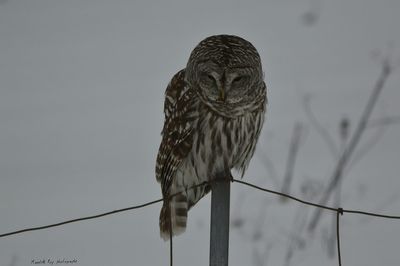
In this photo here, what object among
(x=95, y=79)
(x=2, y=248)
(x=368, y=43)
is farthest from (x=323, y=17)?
(x=2, y=248)

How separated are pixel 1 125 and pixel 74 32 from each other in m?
2.35

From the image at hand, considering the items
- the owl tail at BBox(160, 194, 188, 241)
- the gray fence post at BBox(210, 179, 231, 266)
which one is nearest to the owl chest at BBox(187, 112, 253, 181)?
the owl tail at BBox(160, 194, 188, 241)

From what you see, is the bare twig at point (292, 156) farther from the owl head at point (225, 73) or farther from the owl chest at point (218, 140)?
the owl head at point (225, 73)

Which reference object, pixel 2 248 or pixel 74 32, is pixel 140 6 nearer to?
pixel 74 32

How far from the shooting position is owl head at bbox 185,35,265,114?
4316 mm

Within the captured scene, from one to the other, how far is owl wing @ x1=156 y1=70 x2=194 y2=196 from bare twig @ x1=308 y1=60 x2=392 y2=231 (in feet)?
3.62

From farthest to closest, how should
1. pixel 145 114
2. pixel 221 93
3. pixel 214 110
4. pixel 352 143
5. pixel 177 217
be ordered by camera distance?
pixel 145 114 < pixel 352 143 < pixel 177 217 < pixel 214 110 < pixel 221 93

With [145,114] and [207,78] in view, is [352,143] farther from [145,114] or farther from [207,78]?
[145,114]

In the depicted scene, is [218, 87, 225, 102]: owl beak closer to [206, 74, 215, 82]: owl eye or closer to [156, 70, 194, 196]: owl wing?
[206, 74, 215, 82]: owl eye

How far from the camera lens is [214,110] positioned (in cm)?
440

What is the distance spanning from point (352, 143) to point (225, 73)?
176cm

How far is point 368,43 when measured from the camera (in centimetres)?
833

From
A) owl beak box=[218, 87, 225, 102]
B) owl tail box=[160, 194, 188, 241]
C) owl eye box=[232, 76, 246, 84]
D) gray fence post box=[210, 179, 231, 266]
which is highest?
owl eye box=[232, 76, 246, 84]

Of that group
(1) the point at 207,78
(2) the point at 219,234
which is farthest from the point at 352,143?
(2) the point at 219,234
